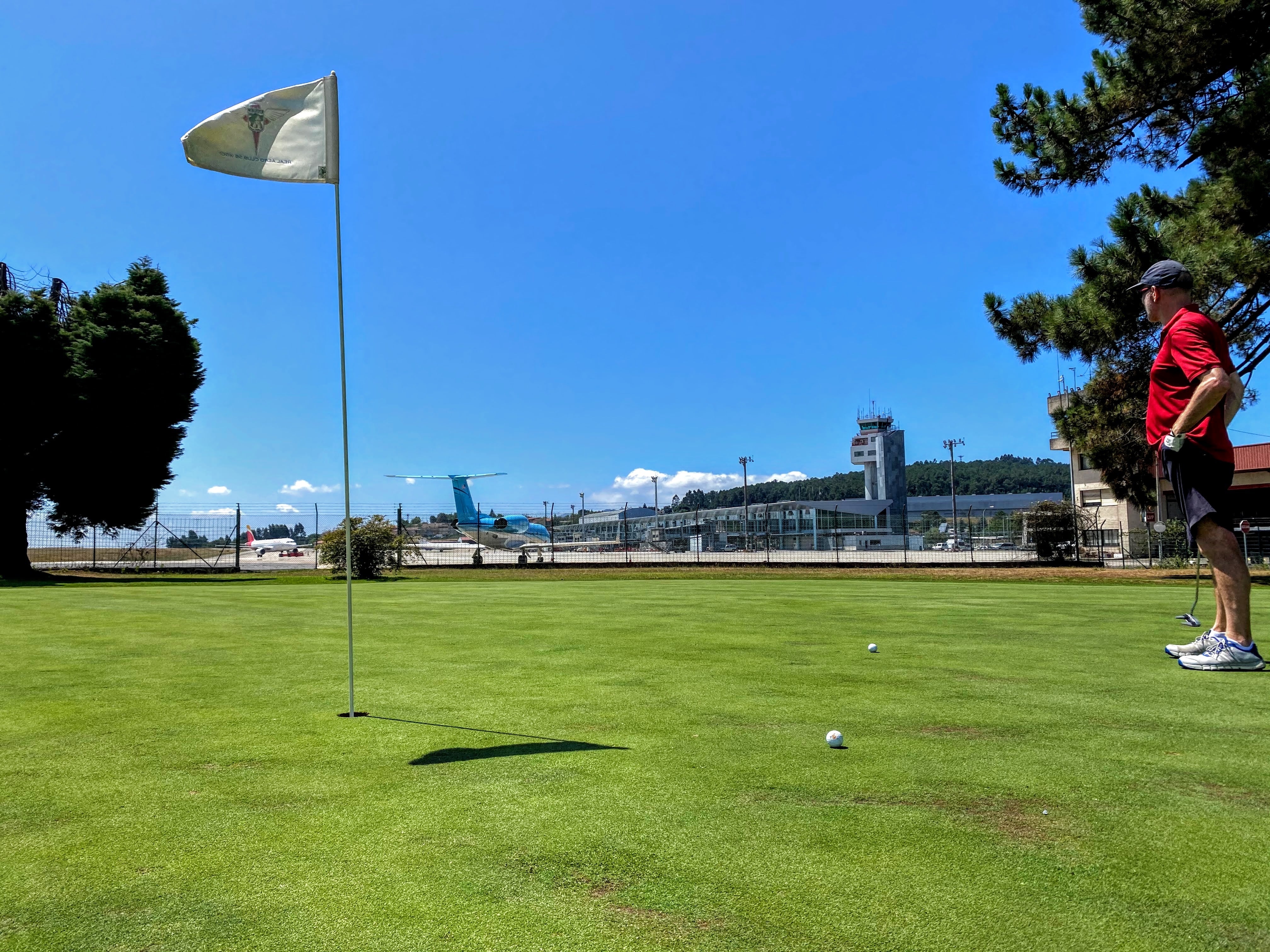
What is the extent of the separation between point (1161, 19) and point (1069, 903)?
62.6 feet

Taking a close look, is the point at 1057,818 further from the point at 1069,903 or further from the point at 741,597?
the point at 741,597

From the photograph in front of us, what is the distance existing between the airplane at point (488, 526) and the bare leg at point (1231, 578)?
46619 mm

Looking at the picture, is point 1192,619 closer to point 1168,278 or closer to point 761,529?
point 1168,278

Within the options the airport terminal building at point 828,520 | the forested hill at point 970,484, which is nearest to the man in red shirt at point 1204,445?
the airport terminal building at point 828,520

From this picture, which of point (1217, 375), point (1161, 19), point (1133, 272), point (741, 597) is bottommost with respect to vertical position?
point (741, 597)

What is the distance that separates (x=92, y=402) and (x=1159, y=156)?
106 ft

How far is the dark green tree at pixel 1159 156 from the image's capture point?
15094mm

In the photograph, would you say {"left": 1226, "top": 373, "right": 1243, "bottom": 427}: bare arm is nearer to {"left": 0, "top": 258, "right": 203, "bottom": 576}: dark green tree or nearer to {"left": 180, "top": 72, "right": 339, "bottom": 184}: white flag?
{"left": 180, "top": 72, "right": 339, "bottom": 184}: white flag

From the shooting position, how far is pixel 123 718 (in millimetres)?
4426

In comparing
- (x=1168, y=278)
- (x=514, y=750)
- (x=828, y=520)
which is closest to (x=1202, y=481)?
(x=1168, y=278)

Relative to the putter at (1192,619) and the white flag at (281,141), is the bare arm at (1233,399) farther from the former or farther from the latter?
the white flag at (281,141)

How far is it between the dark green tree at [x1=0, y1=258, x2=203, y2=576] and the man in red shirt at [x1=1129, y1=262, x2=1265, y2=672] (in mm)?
31406

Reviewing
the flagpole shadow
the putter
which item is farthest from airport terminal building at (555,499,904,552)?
the flagpole shadow

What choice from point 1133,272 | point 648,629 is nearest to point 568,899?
point 648,629
